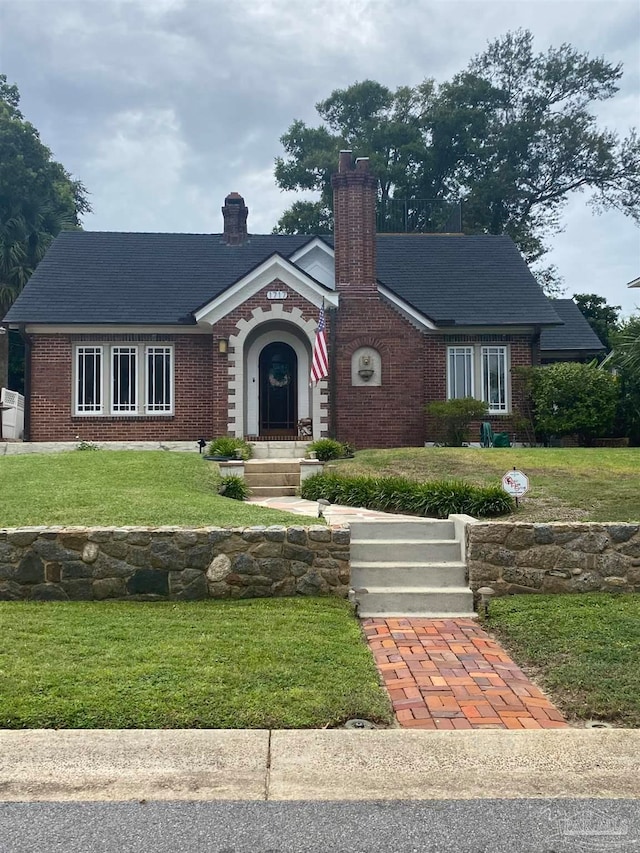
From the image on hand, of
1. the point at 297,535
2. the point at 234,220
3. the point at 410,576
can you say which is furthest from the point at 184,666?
the point at 234,220

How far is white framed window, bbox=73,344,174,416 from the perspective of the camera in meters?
17.0

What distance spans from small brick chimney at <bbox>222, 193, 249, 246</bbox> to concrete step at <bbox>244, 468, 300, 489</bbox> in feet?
37.5

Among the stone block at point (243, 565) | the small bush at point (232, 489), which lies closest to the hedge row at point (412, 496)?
the small bush at point (232, 489)

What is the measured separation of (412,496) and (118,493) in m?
4.05

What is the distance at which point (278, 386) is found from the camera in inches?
704

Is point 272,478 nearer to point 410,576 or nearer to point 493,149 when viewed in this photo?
point 410,576

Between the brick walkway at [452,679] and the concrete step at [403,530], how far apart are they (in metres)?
1.46

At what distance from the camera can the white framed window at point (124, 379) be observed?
669 inches

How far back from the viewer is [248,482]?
1203 cm

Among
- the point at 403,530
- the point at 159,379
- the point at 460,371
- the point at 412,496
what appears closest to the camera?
the point at 403,530

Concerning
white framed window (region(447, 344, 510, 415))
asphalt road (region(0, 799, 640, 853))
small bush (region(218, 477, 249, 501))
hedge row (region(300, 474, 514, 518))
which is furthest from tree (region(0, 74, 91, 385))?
asphalt road (region(0, 799, 640, 853))

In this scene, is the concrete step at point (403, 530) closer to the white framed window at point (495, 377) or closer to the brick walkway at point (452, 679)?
the brick walkway at point (452, 679)

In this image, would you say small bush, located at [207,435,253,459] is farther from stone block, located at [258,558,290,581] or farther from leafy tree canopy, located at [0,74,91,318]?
leafy tree canopy, located at [0,74,91,318]

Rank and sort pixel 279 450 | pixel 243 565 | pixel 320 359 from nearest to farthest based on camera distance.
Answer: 1. pixel 243 565
2. pixel 320 359
3. pixel 279 450
